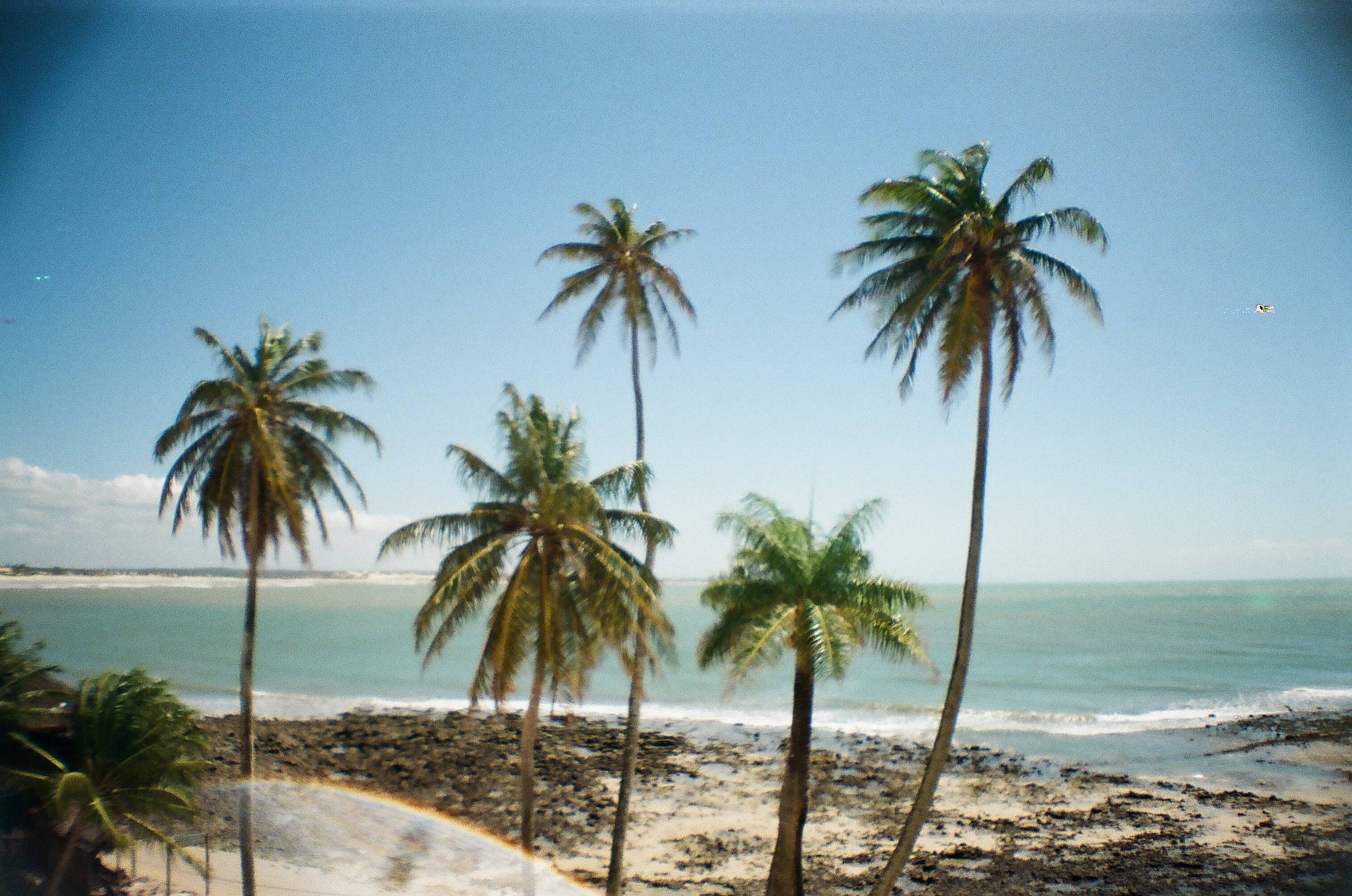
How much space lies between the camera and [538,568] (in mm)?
14445

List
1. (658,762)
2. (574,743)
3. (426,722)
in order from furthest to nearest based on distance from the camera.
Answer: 1. (426,722)
2. (574,743)
3. (658,762)

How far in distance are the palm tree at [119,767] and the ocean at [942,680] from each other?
303 centimetres

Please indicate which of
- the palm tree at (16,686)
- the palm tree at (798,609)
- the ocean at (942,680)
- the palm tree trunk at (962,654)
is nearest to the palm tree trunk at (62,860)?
the palm tree at (16,686)

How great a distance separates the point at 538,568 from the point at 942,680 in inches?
1902

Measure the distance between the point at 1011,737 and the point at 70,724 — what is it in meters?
38.5

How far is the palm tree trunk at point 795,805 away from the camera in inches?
571

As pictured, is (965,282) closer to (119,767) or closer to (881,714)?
(119,767)

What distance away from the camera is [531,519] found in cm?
1443

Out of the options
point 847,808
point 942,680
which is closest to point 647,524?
point 847,808

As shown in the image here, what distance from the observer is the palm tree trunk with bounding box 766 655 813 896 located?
1452 cm

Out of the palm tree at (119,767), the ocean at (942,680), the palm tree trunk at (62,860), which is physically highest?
the palm tree at (119,767)

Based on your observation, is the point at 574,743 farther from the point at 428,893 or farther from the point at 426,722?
the point at 428,893

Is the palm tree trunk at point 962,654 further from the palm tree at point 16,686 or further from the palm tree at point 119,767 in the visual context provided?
the palm tree at point 16,686

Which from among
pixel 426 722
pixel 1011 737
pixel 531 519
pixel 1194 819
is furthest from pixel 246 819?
pixel 1011 737
